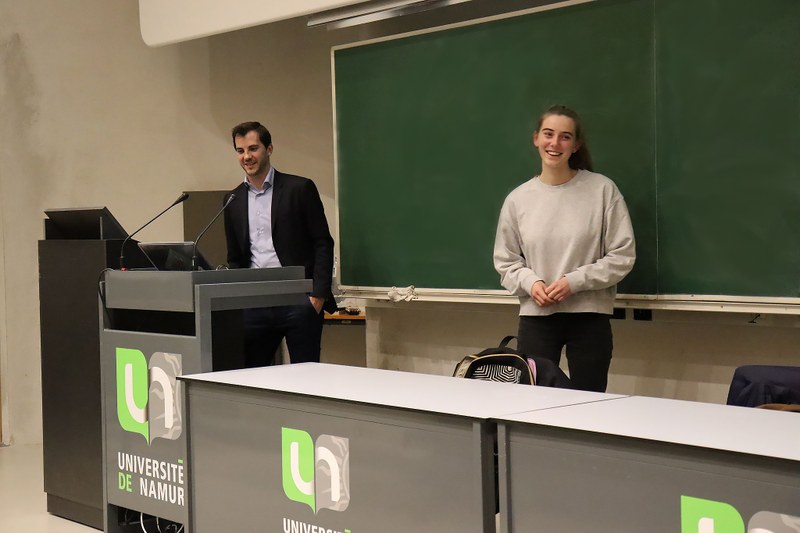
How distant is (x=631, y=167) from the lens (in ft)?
13.0

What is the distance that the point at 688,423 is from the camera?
1936 millimetres

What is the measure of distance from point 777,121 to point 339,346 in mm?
3477

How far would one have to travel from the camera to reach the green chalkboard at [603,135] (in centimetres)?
358

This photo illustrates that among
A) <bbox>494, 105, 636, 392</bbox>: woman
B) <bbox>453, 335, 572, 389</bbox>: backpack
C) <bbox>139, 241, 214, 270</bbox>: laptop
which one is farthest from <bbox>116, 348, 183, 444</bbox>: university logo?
<bbox>494, 105, 636, 392</bbox>: woman

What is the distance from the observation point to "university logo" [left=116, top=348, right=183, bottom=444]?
310 cm

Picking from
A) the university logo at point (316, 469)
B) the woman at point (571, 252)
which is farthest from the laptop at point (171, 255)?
the woman at point (571, 252)

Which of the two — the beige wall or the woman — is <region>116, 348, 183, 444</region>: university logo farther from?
the beige wall

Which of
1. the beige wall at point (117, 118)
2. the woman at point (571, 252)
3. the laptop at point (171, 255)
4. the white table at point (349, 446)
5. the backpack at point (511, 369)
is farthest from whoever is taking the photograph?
the beige wall at point (117, 118)

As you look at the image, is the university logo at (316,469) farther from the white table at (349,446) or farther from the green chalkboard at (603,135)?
the green chalkboard at (603,135)

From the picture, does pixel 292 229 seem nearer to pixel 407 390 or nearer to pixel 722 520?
pixel 407 390

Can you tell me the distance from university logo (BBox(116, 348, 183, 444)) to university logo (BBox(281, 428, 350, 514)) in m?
0.61

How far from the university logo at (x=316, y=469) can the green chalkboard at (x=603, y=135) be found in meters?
1.95

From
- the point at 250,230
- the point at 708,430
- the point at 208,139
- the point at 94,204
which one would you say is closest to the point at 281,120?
the point at 208,139

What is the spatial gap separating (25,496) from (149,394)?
1929 mm
